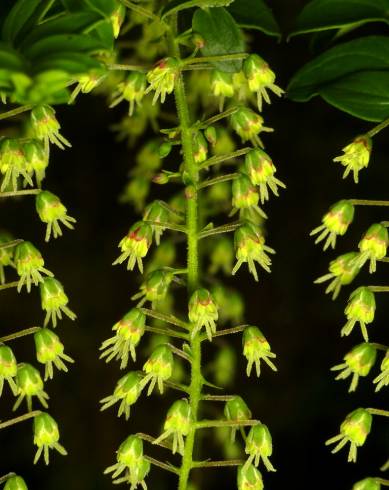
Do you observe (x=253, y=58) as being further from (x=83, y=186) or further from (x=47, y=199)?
(x=83, y=186)

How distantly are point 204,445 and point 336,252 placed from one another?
45cm

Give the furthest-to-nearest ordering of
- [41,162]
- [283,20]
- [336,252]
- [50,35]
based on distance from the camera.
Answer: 1. [336,252]
2. [283,20]
3. [41,162]
4. [50,35]

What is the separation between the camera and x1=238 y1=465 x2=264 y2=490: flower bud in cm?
98

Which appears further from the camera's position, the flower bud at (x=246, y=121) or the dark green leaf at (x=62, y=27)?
the flower bud at (x=246, y=121)

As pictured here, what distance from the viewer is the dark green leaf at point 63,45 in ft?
2.54

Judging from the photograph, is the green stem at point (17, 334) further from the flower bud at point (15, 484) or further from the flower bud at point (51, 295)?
the flower bud at point (15, 484)

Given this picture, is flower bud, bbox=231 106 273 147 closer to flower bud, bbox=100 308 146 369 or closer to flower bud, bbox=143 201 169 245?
flower bud, bbox=143 201 169 245

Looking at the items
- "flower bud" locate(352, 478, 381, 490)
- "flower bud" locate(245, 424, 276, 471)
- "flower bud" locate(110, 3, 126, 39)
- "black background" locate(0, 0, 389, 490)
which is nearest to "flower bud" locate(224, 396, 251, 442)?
"flower bud" locate(245, 424, 276, 471)

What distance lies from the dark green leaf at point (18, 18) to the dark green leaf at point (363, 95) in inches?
12.5

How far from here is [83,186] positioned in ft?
6.26

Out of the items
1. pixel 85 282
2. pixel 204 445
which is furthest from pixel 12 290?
pixel 204 445

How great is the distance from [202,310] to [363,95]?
10.8 inches

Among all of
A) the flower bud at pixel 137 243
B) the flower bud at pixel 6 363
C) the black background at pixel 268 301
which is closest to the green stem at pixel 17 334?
the flower bud at pixel 6 363

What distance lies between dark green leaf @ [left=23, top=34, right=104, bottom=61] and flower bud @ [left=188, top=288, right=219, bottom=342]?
267 mm
